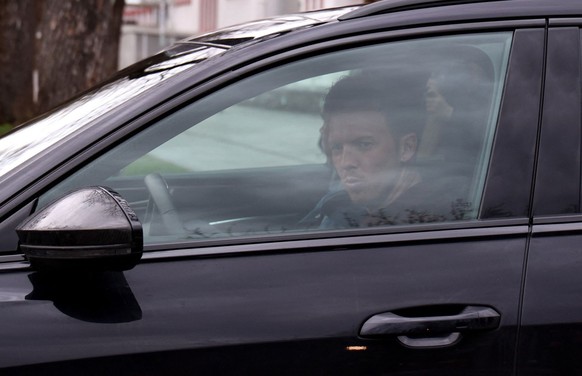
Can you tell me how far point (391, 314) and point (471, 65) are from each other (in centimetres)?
70

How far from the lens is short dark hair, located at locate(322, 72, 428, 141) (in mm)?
2633

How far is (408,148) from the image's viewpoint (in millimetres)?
2646

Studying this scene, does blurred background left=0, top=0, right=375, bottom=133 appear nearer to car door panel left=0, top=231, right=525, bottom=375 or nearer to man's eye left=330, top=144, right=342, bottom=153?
man's eye left=330, top=144, right=342, bottom=153

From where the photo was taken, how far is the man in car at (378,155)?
255 cm

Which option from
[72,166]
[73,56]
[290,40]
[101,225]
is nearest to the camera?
[101,225]

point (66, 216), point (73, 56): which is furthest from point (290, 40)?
point (73, 56)

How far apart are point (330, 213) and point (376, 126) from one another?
0.27 m

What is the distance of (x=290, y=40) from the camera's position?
8.49 feet

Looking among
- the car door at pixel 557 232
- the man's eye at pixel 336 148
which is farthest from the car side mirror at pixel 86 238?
the car door at pixel 557 232

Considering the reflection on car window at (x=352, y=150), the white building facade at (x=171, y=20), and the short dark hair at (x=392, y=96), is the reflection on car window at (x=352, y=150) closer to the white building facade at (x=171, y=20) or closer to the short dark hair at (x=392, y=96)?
the short dark hair at (x=392, y=96)

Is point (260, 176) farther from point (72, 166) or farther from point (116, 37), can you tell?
point (116, 37)

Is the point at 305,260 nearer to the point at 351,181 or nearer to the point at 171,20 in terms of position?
the point at 351,181

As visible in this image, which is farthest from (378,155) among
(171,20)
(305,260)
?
(171,20)

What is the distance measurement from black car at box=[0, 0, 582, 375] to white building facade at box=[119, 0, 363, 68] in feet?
59.7
